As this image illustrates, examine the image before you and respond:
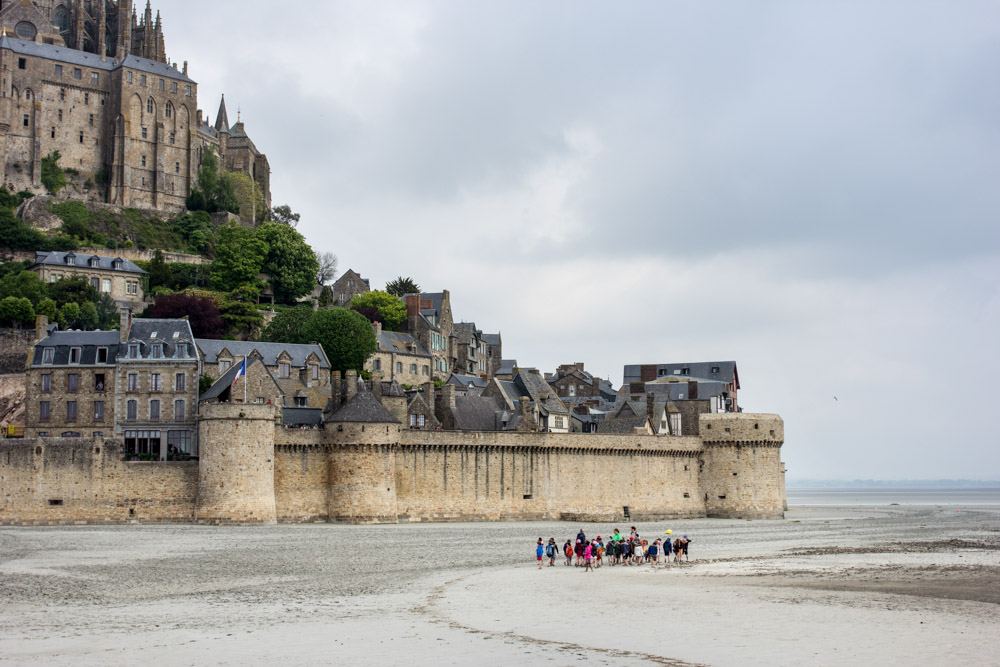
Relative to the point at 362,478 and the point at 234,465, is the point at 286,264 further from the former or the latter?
the point at 234,465

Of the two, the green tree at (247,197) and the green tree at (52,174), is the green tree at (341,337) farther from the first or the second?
the green tree at (247,197)

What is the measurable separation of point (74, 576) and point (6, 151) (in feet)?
211

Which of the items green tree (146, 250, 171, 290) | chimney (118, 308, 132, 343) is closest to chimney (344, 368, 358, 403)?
chimney (118, 308, 132, 343)

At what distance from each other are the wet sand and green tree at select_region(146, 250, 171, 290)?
3654cm

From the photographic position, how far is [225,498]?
4672 centimetres

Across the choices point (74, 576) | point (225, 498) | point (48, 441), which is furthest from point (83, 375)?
point (74, 576)

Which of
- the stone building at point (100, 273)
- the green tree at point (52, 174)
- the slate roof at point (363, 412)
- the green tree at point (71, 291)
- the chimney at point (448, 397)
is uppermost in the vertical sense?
the green tree at point (52, 174)

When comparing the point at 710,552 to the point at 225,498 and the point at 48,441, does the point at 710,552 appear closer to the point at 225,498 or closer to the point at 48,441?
the point at 225,498

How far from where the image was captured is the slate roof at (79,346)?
176 feet

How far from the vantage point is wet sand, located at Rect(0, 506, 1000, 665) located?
20141 mm

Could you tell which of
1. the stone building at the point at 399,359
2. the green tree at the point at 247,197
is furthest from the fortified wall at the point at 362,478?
the green tree at the point at 247,197

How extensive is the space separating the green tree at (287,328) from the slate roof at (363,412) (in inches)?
717

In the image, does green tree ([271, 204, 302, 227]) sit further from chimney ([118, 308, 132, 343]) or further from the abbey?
chimney ([118, 308, 132, 343])

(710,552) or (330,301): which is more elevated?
(330,301)
